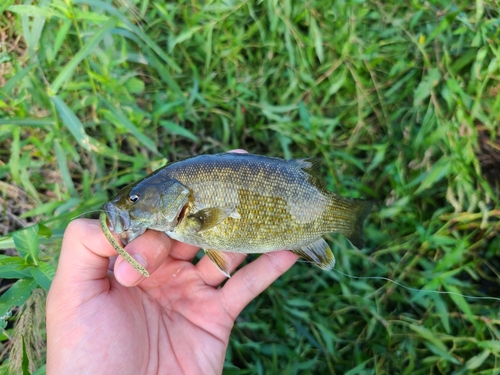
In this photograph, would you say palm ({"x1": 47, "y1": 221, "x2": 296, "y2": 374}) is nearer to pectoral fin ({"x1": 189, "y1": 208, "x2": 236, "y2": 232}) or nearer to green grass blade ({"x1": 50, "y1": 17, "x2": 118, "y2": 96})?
pectoral fin ({"x1": 189, "y1": 208, "x2": 236, "y2": 232})

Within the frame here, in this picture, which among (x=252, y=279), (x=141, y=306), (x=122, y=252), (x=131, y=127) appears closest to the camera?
(x=122, y=252)

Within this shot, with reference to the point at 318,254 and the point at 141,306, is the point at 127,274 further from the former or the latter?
the point at 318,254

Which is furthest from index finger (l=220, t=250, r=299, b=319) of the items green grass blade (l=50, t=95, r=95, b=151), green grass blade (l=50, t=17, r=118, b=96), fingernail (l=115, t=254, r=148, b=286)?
green grass blade (l=50, t=17, r=118, b=96)

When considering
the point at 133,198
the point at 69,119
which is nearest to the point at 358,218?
the point at 133,198

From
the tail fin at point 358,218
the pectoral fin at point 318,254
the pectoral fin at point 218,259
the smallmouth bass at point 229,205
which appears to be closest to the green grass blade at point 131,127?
the smallmouth bass at point 229,205

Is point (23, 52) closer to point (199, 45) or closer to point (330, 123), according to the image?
point (199, 45)

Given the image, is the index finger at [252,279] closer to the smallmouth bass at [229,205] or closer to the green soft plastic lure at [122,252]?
the smallmouth bass at [229,205]

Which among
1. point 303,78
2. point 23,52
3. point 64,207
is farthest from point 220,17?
point 64,207
